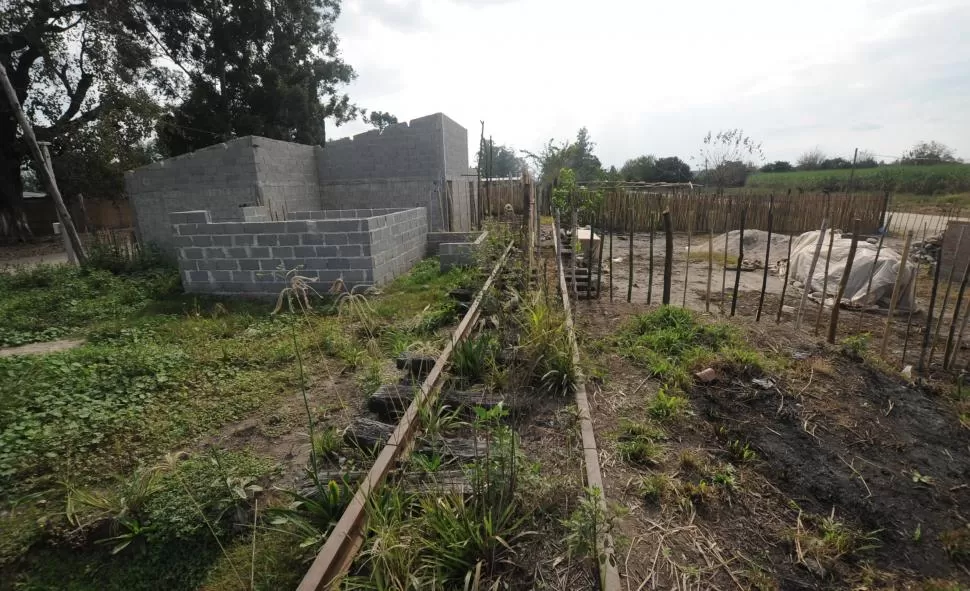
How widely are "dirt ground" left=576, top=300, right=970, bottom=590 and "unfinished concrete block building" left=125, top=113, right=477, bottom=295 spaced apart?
411 cm

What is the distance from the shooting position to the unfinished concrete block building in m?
6.95

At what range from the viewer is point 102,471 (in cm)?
302

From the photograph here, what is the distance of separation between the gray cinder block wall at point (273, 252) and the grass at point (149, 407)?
1.25 ft

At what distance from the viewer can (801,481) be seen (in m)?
2.71

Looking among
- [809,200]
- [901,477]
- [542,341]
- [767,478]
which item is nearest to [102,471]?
[542,341]

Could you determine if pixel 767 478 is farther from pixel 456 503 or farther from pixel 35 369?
pixel 35 369

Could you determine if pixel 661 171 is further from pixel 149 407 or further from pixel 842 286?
pixel 149 407

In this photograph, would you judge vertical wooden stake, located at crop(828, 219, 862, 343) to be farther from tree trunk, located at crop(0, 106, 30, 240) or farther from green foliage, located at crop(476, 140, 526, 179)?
tree trunk, located at crop(0, 106, 30, 240)

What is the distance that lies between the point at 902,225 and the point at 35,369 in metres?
21.6

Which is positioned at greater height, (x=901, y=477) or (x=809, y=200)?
(x=809, y=200)

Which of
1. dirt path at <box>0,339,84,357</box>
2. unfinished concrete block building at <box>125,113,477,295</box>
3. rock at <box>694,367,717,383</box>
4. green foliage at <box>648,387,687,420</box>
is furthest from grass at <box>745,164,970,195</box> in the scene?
dirt path at <box>0,339,84,357</box>

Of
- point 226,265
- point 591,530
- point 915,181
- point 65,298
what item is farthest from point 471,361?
point 915,181

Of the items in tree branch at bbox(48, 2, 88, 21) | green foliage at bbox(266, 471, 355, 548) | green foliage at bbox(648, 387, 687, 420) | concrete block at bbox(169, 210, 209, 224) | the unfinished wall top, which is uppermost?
tree branch at bbox(48, 2, 88, 21)

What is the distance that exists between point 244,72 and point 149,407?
21.9 metres
